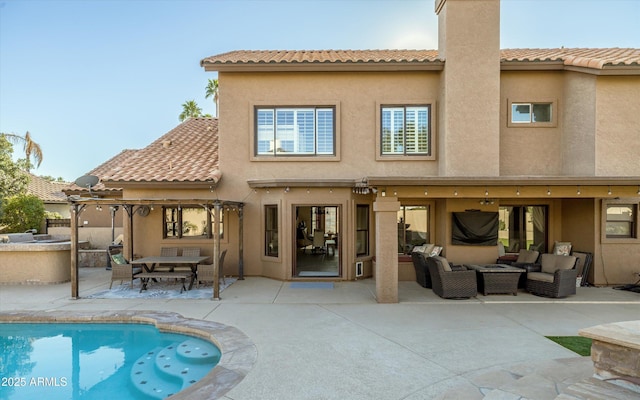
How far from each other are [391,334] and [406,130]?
795 centimetres

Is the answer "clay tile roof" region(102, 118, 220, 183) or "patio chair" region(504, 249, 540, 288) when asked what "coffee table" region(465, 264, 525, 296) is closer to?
"patio chair" region(504, 249, 540, 288)

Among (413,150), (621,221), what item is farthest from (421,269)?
(621,221)

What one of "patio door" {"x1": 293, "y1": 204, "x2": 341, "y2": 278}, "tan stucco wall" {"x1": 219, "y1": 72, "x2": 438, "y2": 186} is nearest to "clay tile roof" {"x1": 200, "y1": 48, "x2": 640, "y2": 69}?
"tan stucco wall" {"x1": 219, "y1": 72, "x2": 438, "y2": 186}

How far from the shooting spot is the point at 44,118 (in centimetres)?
3619

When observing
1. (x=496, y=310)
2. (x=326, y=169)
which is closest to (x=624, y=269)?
(x=496, y=310)

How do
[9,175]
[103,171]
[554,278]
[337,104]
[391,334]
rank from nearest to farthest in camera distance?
1. [391,334]
2. [554,278]
3. [337,104]
4. [103,171]
5. [9,175]

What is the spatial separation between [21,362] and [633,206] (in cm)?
1719

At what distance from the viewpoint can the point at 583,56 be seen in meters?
12.5

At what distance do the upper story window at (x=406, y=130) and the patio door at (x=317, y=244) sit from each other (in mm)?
3144

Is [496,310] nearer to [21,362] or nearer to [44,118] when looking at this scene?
[21,362]

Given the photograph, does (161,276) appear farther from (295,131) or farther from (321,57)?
(321,57)

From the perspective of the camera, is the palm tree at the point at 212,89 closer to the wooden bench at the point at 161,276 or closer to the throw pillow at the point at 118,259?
the throw pillow at the point at 118,259

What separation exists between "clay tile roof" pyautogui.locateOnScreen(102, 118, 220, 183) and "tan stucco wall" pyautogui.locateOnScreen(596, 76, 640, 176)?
1300 centimetres

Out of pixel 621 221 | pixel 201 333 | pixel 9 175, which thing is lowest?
pixel 201 333
